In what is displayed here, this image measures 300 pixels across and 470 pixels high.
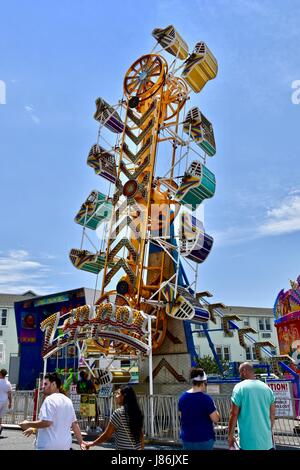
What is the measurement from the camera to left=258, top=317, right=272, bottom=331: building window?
5000cm

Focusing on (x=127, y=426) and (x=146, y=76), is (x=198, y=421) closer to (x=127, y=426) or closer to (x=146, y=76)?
(x=127, y=426)

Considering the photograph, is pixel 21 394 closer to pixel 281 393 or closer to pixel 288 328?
pixel 281 393

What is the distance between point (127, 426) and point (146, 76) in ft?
61.3

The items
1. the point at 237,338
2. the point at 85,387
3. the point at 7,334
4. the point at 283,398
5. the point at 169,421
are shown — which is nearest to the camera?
the point at 283,398

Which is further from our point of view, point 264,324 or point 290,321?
point 264,324

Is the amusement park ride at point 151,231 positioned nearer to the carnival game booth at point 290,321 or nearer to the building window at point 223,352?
the carnival game booth at point 290,321

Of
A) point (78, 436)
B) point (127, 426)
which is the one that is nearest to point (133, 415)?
point (127, 426)

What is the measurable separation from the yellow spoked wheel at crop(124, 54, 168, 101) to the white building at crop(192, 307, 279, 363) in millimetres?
27944

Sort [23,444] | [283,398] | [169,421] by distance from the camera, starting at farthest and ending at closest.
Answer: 1. [169,421]
2. [23,444]
3. [283,398]

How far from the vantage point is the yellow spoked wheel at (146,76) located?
20.2 meters

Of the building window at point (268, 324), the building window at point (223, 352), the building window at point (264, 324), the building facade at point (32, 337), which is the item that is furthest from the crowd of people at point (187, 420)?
the building window at point (268, 324)

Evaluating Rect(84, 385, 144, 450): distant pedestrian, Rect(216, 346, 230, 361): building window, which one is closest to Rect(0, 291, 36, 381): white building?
Rect(216, 346, 230, 361): building window

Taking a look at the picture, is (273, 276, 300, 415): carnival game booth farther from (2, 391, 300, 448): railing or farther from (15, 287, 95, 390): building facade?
(15, 287, 95, 390): building facade

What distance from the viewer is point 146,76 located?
68.1 feet
